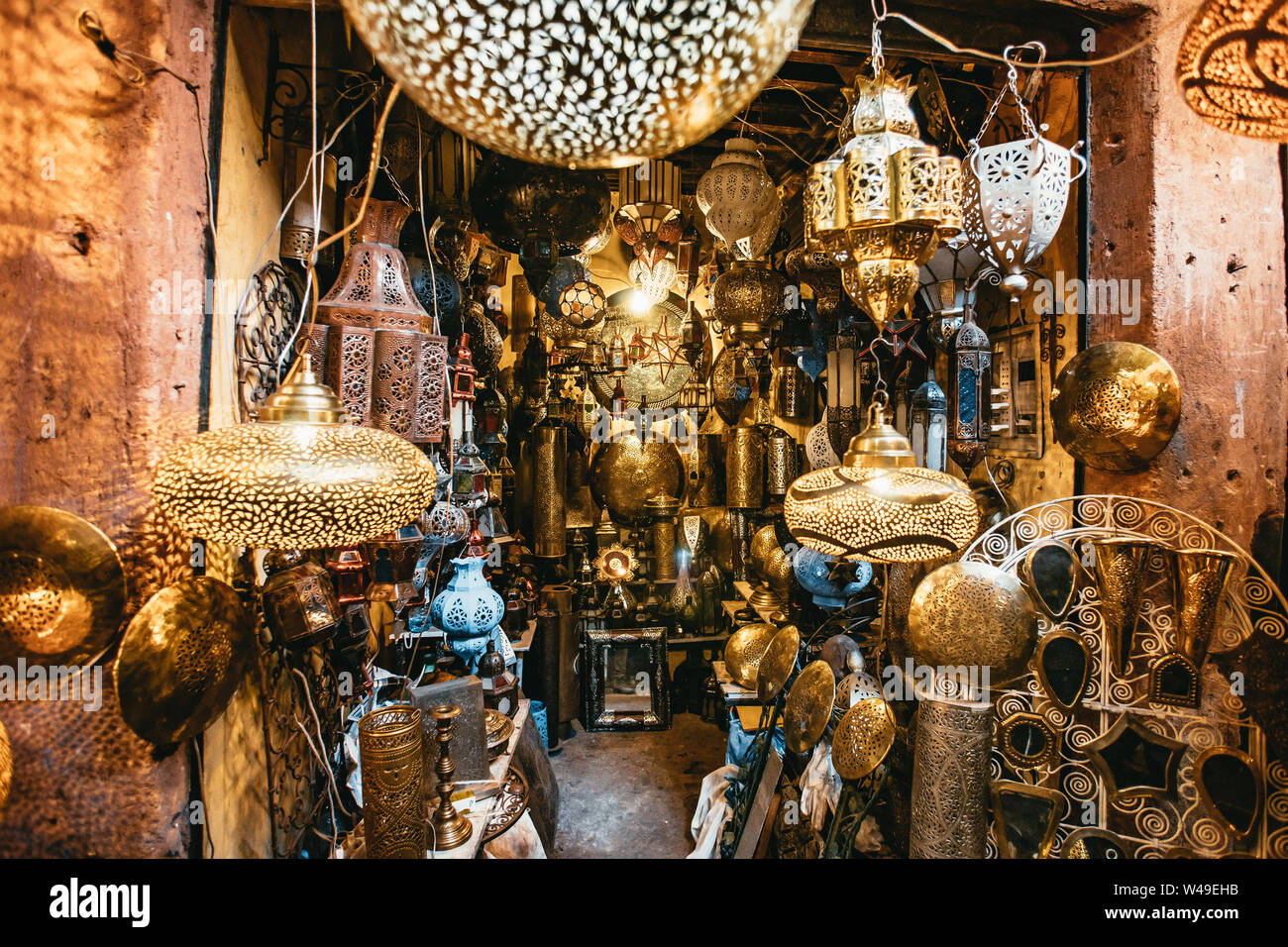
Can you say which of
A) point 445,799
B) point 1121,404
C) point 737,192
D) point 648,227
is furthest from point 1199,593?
point 648,227

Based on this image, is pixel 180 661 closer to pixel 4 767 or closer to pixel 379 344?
pixel 4 767

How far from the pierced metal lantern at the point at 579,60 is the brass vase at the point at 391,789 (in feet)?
5.61

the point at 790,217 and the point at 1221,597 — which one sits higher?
the point at 790,217

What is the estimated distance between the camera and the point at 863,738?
1.96 meters

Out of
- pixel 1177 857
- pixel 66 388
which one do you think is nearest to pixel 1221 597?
pixel 1177 857

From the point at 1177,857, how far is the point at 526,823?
8.57 ft

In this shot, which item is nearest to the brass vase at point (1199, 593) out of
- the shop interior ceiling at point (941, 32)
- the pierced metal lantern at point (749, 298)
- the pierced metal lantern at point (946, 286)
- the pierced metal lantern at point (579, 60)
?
the pierced metal lantern at point (946, 286)

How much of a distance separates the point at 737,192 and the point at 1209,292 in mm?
1621

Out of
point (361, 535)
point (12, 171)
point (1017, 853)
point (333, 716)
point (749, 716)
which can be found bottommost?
point (749, 716)

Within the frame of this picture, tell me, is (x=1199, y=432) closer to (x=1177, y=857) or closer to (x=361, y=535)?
(x=1177, y=857)

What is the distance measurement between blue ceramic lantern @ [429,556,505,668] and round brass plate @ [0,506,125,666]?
127 centimetres

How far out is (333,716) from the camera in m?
2.24

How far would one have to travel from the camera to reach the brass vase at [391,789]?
174 centimetres

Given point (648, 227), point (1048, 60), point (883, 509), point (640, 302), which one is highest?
point (648, 227)
